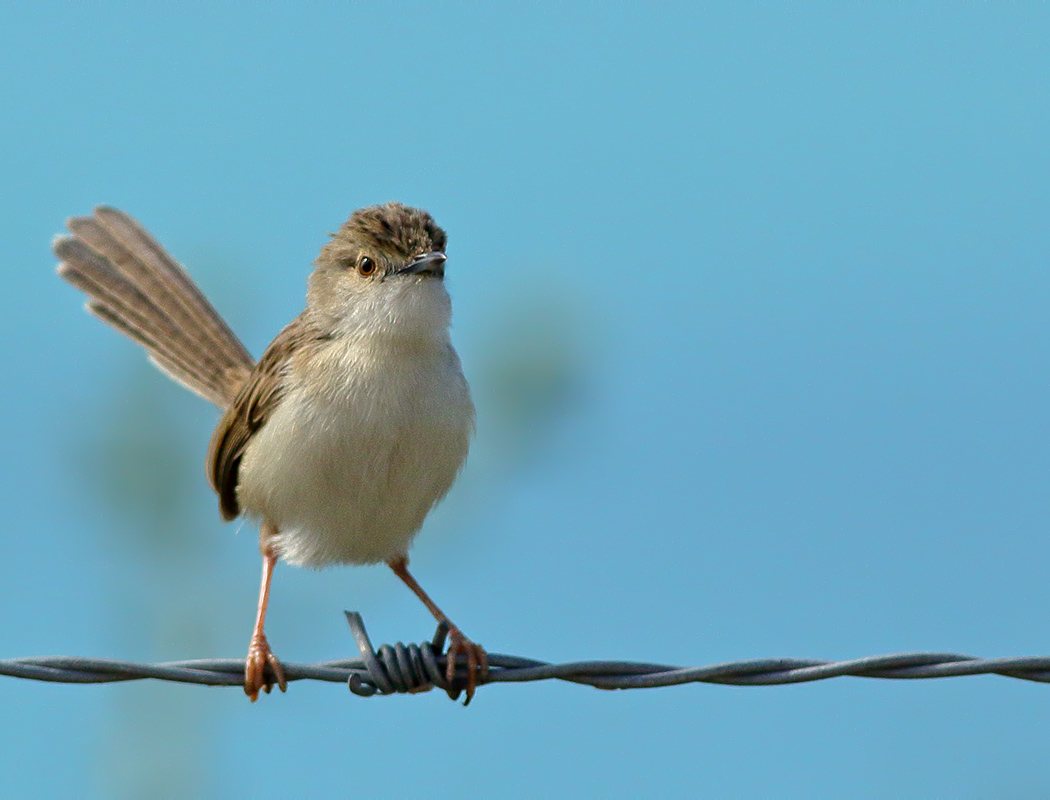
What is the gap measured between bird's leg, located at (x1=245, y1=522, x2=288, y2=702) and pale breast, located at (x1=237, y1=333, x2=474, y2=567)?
18.6 inches

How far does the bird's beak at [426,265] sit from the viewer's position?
15.3 feet

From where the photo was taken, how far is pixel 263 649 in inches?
191

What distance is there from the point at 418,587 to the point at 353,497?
0.85 m

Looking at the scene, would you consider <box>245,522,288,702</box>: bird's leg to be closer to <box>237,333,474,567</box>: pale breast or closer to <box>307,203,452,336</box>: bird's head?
<box>237,333,474,567</box>: pale breast

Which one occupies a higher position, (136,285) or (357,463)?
(136,285)

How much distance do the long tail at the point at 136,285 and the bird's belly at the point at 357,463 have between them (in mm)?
1818

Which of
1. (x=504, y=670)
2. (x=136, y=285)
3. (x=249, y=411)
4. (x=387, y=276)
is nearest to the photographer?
(x=504, y=670)

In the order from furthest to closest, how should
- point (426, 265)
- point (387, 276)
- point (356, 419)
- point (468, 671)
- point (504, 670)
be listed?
1. point (387, 276)
2. point (426, 265)
3. point (356, 419)
4. point (468, 671)
5. point (504, 670)

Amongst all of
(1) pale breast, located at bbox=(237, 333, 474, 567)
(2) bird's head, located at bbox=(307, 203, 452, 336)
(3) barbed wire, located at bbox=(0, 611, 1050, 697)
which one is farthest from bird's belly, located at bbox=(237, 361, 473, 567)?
(3) barbed wire, located at bbox=(0, 611, 1050, 697)

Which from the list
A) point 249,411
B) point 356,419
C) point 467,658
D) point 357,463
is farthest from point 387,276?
point 467,658

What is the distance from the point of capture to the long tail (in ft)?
21.6

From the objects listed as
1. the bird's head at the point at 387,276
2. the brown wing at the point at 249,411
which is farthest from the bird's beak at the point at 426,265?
the brown wing at the point at 249,411

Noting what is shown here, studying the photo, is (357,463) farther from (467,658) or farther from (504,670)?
(504,670)

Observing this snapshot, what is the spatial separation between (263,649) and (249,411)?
104cm
